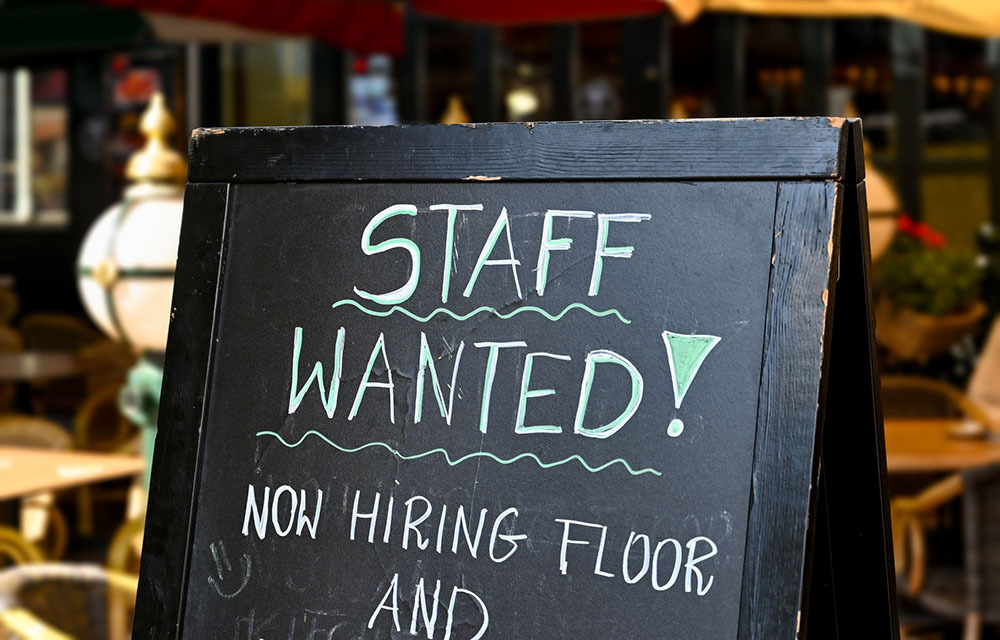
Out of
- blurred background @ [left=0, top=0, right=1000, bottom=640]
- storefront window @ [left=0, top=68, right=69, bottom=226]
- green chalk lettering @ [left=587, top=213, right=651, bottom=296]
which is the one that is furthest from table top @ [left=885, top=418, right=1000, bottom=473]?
storefront window @ [left=0, top=68, right=69, bottom=226]

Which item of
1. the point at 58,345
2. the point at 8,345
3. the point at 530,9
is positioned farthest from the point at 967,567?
the point at 58,345

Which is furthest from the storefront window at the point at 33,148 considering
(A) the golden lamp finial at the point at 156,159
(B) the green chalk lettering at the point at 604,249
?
(B) the green chalk lettering at the point at 604,249

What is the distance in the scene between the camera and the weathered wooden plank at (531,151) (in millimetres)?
1227

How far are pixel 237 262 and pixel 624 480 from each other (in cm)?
55

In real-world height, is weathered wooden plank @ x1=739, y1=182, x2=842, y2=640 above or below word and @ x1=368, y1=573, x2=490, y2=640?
above

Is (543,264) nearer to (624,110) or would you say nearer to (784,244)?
(784,244)

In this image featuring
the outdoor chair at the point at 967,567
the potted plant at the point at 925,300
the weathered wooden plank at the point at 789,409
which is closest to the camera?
the weathered wooden plank at the point at 789,409

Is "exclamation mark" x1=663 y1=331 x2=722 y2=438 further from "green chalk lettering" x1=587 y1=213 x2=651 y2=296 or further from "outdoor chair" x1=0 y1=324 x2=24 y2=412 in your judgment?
"outdoor chair" x1=0 y1=324 x2=24 y2=412

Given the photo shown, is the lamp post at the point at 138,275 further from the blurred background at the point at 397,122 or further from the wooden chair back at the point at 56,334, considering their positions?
the wooden chair back at the point at 56,334

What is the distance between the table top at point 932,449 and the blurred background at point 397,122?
0.05 feet

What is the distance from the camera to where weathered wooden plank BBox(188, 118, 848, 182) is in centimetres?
123

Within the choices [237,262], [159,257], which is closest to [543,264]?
[237,262]

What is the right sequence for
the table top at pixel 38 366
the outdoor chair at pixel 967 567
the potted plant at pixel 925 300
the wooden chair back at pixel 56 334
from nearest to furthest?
the outdoor chair at pixel 967 567 < the table top at pixel 38 366 < the potted plant at pixel 925 300 < the wooden chair back at pixel 56 334

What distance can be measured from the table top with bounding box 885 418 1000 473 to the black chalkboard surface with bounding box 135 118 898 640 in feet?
6.85
